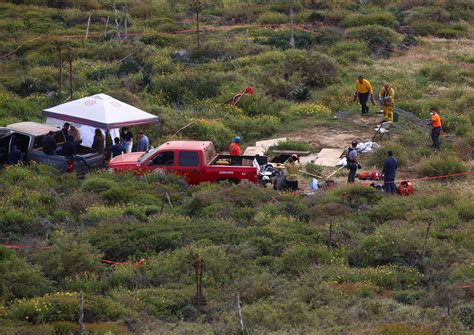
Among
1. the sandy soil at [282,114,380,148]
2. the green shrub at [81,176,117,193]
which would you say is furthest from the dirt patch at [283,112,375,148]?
the green shrub at [81,176,117,193]

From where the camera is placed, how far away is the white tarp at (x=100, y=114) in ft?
80.5

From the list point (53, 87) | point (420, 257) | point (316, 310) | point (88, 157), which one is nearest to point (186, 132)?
point (88, 157)

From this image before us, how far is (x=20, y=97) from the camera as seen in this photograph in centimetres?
3055

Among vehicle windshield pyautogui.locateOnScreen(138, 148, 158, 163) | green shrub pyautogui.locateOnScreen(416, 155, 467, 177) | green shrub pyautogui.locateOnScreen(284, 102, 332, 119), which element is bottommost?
green shrub pyautogui.locateOnScreen(284, 102, 332, 119)

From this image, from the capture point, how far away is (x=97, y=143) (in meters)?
24.5

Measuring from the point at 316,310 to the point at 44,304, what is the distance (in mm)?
3971

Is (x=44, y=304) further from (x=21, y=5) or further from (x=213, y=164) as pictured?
(x=21, y=5)

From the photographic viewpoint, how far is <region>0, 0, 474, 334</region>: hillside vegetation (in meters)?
14.4

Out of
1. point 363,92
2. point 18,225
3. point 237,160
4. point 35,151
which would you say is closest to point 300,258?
point 18,225

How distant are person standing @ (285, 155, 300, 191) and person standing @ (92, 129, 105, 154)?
203 inches

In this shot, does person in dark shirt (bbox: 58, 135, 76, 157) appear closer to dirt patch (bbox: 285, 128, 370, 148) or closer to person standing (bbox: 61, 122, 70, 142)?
person standing (bbox: 61, 122, 70, 142)

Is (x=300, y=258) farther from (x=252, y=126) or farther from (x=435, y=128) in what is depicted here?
(x=252, y=126)

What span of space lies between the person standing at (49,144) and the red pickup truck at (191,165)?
167 cm

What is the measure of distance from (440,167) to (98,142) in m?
8.51
